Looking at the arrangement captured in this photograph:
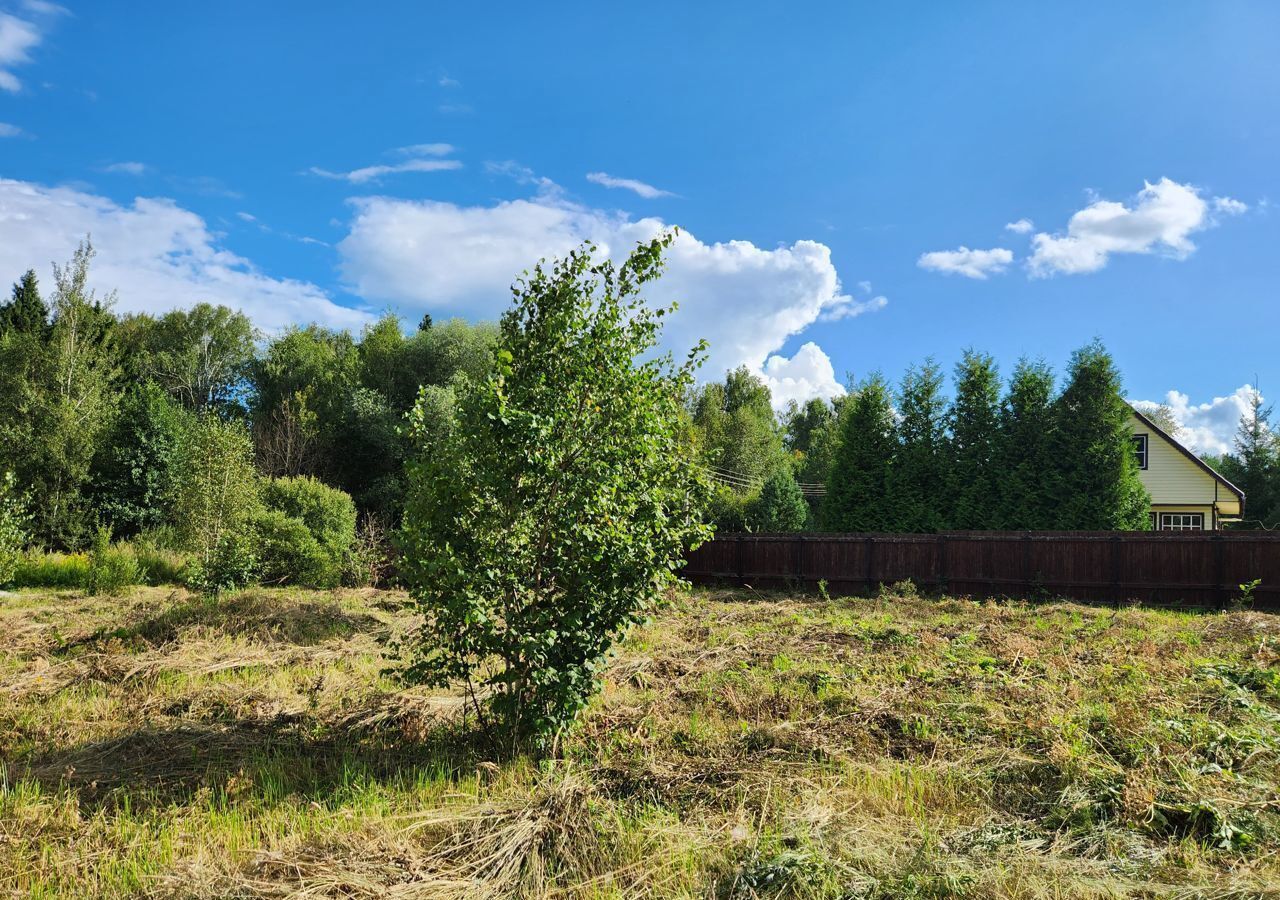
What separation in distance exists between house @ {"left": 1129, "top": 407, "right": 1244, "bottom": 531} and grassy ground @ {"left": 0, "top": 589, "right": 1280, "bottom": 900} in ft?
65.3

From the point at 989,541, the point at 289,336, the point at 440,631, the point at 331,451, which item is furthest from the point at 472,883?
the point at 289,336

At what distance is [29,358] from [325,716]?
68.7ft

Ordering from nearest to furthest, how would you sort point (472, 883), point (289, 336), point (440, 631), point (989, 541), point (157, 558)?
point (472, 883) → point (440, 631) → point (989, 541) → point (157, 558) → point (289, 336)

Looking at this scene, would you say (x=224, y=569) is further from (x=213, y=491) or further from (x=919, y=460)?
(x=919, y=460)

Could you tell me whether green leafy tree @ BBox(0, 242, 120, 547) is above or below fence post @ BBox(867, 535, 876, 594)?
above

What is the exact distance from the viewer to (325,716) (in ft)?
20.6

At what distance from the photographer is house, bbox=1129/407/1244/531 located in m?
24.6

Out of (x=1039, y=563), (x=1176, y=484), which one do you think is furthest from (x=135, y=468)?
(x=1176, y=484)

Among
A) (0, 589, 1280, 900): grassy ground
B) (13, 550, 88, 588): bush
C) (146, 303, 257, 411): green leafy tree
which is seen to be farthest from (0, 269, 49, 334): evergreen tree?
(0, 589, 1280, 900): grassy ground

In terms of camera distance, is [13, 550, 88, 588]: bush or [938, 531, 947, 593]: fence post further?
[938, 531, 947, 593]: fence post

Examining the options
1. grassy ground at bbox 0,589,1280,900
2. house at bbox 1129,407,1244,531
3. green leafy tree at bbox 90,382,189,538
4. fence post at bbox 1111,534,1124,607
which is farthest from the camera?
house at bbox 1129,407,1244,531

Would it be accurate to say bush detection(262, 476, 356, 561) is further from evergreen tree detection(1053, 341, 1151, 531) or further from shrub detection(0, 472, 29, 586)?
evergreen tree detection(1053, 341, 1151, 531)

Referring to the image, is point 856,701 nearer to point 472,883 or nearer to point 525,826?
point 525,826

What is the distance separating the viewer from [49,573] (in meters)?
15.5
